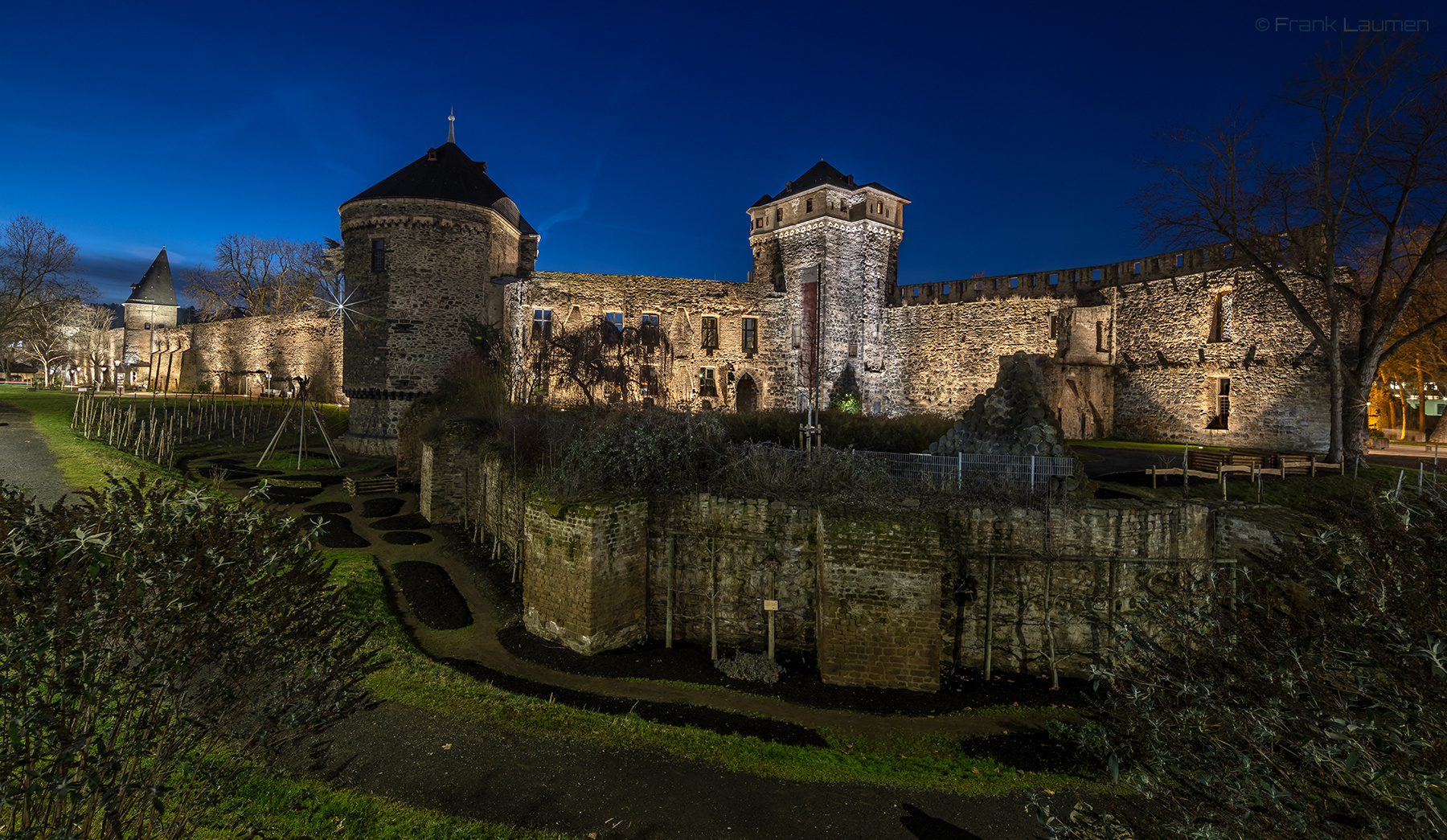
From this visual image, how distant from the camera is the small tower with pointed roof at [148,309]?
46625 mm

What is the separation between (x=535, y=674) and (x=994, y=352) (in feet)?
76.1

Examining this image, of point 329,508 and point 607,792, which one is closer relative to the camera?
point 607,792

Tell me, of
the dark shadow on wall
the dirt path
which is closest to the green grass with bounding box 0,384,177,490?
the dirt path

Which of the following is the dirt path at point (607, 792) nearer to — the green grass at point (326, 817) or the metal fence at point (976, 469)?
the green grass at point (326, 817)

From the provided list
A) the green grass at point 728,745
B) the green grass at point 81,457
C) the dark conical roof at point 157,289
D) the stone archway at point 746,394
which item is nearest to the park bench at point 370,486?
the green grass at point 81,457

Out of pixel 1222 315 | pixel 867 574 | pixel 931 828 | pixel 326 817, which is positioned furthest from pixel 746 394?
pixel 326 817

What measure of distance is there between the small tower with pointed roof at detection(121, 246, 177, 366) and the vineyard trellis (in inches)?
822

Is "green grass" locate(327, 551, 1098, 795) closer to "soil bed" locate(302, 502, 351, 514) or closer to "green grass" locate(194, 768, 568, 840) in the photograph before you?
Answer: "green grass" locate(194, 768, 568, 840)

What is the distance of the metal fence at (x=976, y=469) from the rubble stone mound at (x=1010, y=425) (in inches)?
19.1

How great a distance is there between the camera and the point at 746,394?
2791 cm

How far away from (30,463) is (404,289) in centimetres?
1102

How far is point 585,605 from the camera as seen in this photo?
8.17m

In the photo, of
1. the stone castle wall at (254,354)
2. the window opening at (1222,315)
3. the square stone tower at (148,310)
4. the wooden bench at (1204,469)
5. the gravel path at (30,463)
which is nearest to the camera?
the gravel path at (30,463)

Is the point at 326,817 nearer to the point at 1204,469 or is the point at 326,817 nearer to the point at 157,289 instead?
the point at 1204,469
